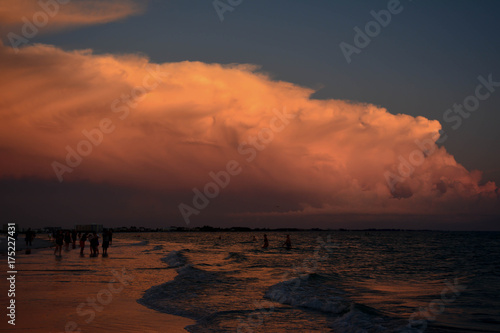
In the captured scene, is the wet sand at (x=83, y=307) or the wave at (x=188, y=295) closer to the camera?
the wet sand at (x=83, y=307)

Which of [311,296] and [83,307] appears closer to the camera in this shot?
[83,307]

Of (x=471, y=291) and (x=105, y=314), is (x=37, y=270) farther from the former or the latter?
(x=471, y=291)

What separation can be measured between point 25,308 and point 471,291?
2049 centimetres

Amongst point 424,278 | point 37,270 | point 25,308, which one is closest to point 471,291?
point 424,278

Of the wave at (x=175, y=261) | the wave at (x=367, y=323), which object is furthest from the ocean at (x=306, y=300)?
the wave at (x=175, y=261)

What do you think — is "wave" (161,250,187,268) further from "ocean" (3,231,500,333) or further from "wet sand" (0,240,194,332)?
"wet sand" (0,240,194,332)

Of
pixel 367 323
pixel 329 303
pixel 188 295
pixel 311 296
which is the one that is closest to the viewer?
pixel 367 323

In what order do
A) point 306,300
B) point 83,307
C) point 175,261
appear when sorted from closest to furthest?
point 83,307
point 306,300
point 175,261

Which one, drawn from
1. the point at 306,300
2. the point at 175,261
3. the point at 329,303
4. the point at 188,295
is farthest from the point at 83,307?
the point at 175,261

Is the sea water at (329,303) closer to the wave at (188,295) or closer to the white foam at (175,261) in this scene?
the wave at (188,295)

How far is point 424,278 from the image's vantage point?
1119 inches

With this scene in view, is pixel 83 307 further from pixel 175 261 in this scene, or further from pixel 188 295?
pixel 175 261

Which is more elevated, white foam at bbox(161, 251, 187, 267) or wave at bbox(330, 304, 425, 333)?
wave at bbox(330, 304, 425, 333)

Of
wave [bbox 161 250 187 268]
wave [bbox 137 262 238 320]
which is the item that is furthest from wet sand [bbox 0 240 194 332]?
wave [bbox 161 250 187 268]
